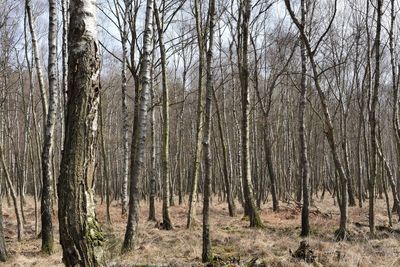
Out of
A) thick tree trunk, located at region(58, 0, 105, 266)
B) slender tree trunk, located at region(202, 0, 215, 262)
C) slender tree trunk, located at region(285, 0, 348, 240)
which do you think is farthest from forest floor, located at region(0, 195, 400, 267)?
thick tree trunk, located at region(58, 0, 105, 266)

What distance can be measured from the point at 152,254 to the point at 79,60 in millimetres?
4908

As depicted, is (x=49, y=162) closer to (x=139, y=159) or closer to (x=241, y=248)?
(x=139, y=159)

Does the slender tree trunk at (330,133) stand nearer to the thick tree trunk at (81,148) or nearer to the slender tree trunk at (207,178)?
the slender tree trunk at (207,178)

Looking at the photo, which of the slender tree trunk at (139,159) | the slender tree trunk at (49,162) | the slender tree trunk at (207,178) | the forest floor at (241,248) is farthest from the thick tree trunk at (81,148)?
the slender tree trunk at (49,162)

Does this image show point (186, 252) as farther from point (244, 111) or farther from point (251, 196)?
point (244, 111)

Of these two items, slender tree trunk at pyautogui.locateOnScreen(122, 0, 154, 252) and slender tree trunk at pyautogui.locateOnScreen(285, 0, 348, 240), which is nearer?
slender tree trunk at pyautogui.locateOnScreen(122, 0, 154, 252)

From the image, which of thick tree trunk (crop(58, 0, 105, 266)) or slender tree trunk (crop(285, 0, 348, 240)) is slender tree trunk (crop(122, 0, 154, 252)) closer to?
slender tree trunk (crop(285, 0, 348, 240))

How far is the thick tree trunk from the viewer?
133 inches

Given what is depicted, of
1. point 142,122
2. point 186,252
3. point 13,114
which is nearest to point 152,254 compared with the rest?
point 186,252

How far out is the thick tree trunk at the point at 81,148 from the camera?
339 cm

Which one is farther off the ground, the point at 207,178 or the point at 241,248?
the point at 207,178

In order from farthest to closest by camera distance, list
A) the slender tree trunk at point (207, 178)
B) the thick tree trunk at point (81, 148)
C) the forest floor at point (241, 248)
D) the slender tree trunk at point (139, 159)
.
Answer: the slender tree trunk at point (139, 159)
the slender tree trunk at point (207, 178)
the forest floor at point (241, 248)
the thick tree trunk at point (81, 148)

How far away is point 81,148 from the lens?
3480 mm

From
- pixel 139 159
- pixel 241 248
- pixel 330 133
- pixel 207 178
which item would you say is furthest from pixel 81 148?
pixel 330 133
